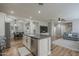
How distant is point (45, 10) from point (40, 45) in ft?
2.50

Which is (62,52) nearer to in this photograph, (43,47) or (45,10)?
(43,47)

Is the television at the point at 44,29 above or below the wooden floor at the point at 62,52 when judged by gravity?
above

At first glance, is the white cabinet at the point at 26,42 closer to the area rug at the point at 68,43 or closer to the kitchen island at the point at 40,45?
the kitchen island at the point at 40,45

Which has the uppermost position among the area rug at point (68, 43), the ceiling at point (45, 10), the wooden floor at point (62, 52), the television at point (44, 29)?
the ceiling at point (45, 10)

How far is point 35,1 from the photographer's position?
5.99ft

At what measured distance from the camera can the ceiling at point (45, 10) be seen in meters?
1.85

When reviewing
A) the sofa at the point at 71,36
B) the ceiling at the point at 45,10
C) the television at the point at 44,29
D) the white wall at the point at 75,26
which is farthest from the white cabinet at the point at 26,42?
the white wall at the point at 75,26

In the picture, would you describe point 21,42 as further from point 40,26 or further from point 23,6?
point 23,6

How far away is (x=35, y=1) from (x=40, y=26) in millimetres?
550

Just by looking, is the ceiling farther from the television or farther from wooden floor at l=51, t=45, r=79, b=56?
wooden floor at l=51, t=45, r=79, b=56

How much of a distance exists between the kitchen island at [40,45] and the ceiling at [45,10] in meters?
0.43

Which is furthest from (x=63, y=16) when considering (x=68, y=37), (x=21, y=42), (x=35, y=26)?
(x=21, y=42)

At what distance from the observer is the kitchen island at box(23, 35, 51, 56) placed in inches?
76.7

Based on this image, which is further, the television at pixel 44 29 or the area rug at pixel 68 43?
the television at pixel 44 29
